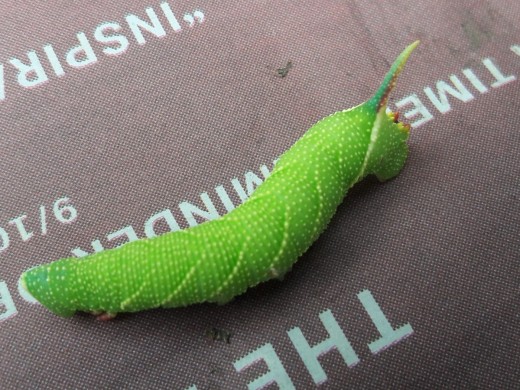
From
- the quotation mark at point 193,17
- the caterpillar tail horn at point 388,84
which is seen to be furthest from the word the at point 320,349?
the quotation mark at point 193,17

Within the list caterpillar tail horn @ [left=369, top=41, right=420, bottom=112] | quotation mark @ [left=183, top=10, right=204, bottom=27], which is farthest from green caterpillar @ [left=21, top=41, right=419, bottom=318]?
quotation mark @ [left=183, top=10, right=204, bottom=27]

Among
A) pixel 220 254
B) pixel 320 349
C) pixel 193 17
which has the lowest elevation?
pixel 320 349

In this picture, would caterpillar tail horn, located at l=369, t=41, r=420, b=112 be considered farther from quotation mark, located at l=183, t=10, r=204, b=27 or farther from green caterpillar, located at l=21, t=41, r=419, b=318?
quotation mark, located at l=183, t=10, r=204, b=27

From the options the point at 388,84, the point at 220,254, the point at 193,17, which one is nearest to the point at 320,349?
the point at 220,254

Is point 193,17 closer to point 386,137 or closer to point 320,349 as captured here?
point 386,137

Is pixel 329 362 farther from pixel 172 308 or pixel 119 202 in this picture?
pixel 119 202

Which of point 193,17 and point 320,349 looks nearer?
point 320,349
